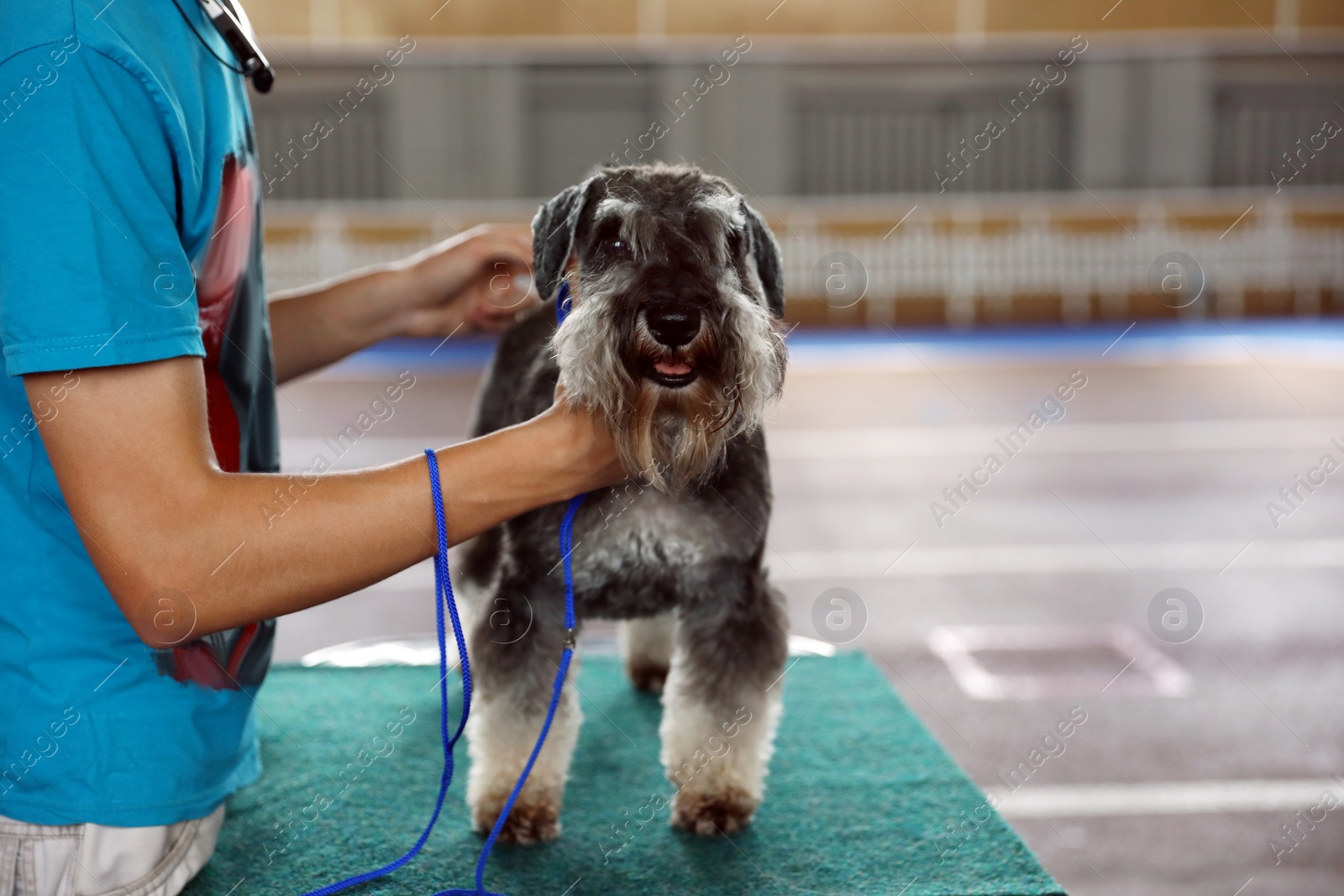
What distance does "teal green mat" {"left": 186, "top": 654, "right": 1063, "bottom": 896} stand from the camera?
151cm

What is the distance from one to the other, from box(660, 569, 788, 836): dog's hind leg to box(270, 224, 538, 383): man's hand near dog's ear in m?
0.67

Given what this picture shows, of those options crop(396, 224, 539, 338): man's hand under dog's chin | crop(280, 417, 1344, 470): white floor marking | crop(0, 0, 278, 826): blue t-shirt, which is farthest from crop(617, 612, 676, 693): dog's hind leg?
crop(280, 417, 1344, 470): white floor marking

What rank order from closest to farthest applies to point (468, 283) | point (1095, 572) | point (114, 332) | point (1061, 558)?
1. point (114, 332)
2. point (468, 283)
3. point (1095, 572)
4. point (1061, 558)

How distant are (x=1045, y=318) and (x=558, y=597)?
1136cm

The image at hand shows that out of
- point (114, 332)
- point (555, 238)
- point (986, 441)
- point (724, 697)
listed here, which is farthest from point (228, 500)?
point (986, 441)

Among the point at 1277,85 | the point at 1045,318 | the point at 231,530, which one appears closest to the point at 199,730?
the point at 231,530

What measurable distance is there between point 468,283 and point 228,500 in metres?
0.87

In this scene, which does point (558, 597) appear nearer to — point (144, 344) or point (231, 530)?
point (231, 530)

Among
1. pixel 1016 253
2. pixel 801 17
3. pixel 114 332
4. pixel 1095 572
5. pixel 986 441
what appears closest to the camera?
pixel 114 332

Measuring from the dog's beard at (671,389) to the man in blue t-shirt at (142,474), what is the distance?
37 mm

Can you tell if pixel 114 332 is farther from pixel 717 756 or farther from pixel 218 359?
pixel 717 756

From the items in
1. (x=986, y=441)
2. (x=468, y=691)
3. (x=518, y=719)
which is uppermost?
(x=468, y=691)

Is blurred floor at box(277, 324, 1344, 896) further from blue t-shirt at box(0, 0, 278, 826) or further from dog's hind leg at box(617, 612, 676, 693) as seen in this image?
blue t-shirt at box(0, 0, 278, 826)

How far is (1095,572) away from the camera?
3.85 meters
